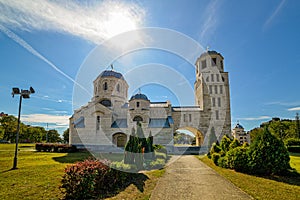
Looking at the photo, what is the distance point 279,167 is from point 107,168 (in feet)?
28.6

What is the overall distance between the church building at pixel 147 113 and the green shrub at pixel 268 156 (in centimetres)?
1835

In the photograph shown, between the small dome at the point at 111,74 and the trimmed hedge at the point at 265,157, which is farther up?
the small dome at the point at 111,74

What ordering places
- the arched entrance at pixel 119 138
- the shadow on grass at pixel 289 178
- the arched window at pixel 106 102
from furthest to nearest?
the arched window at pixel 106 102
the arched entrance at pixel 119 138
the shadow on grass at pixel 289 178

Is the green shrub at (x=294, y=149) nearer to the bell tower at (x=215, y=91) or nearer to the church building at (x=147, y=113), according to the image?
the bell tower at (x=215, y=91)

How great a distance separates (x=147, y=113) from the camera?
28.2 metres

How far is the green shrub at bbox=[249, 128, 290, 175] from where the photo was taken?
9141 millimetres

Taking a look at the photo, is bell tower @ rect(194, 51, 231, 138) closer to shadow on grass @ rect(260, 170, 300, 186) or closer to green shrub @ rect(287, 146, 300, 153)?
green shrub @ rect(287, 146, 300, 153)

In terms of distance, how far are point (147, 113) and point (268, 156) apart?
20.1m

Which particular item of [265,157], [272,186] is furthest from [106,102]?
[272,186]

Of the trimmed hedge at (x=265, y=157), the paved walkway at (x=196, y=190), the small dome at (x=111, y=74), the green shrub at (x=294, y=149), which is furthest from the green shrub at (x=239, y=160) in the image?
the small dome at (x=111, y=74)

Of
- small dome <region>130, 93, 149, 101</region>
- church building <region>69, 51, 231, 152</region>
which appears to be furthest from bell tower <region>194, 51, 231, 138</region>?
small dome <region>130, 93, 149, 101</region>

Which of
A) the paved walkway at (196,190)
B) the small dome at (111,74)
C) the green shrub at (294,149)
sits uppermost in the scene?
the small dome at (111,74)

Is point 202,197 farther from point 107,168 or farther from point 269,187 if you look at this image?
point 107,168

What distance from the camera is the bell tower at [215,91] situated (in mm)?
32500
